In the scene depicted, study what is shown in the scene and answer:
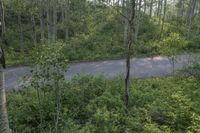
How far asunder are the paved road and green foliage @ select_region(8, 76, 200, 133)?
2.74 meters

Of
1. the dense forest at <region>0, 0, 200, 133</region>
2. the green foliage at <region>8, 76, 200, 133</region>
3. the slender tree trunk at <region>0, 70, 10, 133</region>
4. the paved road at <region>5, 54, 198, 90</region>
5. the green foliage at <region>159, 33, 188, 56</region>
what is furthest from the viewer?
the paved road at <region>5, 54, 198, 90</region>

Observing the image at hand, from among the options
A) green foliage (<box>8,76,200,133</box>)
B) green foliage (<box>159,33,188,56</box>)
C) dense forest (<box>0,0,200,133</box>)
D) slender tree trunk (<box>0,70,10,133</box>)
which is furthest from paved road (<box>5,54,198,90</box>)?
slender tree trunk (<box>0,70,10,133</box>)

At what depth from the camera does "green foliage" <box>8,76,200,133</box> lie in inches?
348

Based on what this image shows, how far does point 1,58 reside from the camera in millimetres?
5590

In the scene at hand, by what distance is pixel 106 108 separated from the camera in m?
10.0

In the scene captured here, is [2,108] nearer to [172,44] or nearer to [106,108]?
[106,108]

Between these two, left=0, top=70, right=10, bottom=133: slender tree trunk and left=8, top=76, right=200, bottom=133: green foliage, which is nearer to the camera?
left=0, top=70, right=10, bottom=133: slender tree trunk

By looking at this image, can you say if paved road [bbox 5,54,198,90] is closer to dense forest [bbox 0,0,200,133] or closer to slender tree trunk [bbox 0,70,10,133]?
dense forest [bbox 0,0,200,133]

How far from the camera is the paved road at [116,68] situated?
1498cm

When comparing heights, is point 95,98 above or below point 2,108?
below

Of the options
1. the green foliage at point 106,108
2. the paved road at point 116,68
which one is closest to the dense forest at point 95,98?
the green foliage at point 106,108

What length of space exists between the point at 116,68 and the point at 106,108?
6.54 meters

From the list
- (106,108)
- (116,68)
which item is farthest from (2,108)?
(116,68)

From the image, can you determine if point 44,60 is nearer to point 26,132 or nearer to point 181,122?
point 26,132
